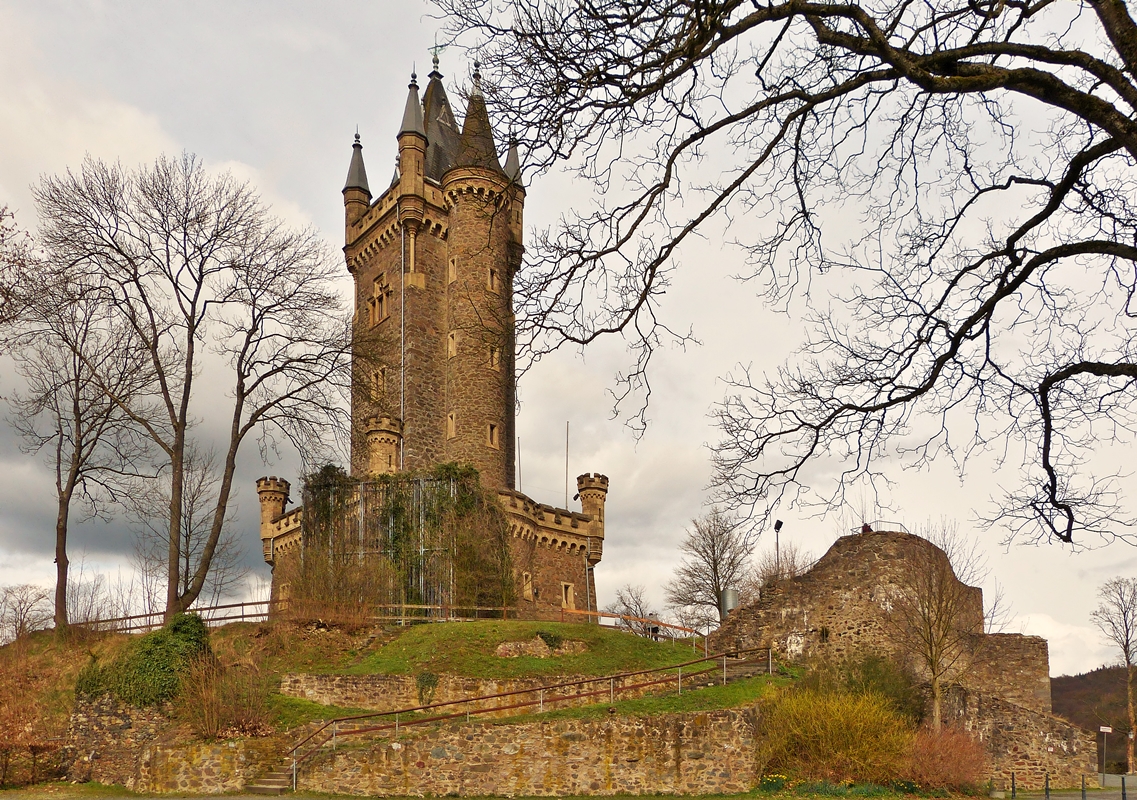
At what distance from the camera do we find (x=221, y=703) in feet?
57.7

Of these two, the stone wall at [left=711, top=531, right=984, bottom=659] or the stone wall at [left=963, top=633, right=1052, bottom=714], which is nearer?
the stone wall at [left=963, top=633, right=1052, bottom=714]

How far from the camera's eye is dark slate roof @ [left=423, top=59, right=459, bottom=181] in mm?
43219

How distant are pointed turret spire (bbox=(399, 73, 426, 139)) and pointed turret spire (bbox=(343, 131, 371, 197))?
5.65 meters

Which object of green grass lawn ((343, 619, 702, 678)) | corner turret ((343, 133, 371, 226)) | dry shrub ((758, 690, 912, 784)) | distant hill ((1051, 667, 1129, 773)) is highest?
corner turret ((343, 133, 371, 226))

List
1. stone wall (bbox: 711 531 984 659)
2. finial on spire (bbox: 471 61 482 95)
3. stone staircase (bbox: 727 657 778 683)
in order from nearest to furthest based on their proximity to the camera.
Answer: finial on spire (bbox: 471 61 482 95) → stone staircase (bbox: 727 657 778 683) → stone wall (bbox: 711 531 984 659)

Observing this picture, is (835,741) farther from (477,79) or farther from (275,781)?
(477,79)

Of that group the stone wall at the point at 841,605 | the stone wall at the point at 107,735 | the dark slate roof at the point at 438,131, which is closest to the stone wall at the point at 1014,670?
the stone wall at the point at 841,605

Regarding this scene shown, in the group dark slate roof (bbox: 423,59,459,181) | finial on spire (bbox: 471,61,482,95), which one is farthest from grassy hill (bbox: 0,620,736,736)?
dark slate roof (bbox: 423,59,459,181)

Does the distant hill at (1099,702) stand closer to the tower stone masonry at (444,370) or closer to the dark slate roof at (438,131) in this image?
the tower stone masonry at (444,370)

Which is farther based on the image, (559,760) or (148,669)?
(148,669)

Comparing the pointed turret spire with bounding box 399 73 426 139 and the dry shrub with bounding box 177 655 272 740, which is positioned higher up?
the pointed turret spire with bounding box 399 73 426 139

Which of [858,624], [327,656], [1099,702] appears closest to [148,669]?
[327,656]

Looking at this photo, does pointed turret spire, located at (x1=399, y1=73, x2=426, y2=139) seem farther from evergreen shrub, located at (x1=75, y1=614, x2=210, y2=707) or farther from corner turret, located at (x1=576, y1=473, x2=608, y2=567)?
evergreen shrub, located at (x1=75, y1=614, x2=210, y2=707)

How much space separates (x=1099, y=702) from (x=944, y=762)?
35.0 metres
